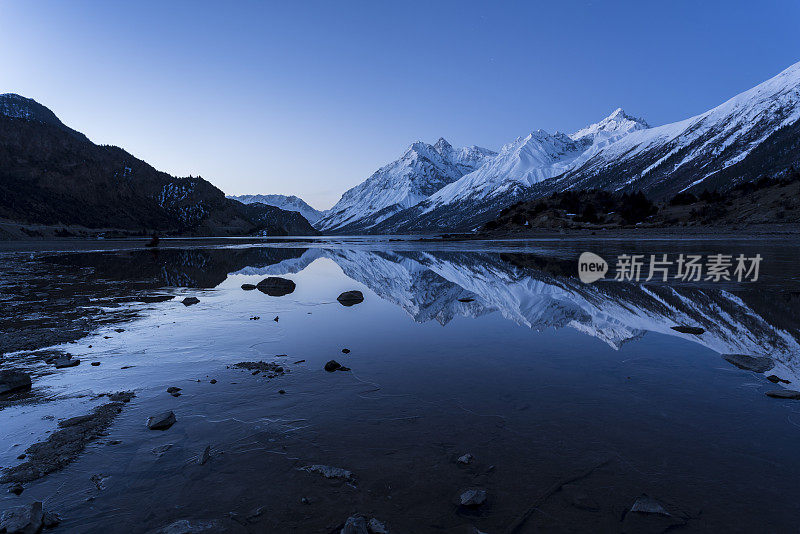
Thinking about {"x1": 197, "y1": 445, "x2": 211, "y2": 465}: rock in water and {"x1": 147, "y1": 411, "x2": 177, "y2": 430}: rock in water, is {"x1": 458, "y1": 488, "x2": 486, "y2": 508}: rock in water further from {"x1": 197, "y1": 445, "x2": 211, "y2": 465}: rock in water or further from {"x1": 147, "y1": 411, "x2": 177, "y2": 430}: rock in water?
{"x1": 147, "y1": 411, "x2": 177, "y2": 430}: rock in water

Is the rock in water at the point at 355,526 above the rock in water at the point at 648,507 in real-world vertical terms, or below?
below

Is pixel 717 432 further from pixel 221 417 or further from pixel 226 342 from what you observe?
pixel 226 342

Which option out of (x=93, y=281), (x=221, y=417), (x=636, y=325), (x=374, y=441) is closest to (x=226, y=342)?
(x=221, y=417)

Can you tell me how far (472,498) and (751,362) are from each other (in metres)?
10.5

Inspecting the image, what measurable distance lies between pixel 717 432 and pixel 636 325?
8.97m

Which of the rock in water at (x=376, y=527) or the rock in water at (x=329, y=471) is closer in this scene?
the rock in water at (x=376, y=527)

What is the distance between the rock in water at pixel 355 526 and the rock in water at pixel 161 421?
488 centimetres

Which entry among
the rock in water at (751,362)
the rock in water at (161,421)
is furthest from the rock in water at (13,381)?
the rock in water at (751,362)

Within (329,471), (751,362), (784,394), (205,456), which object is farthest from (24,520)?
(751,362)

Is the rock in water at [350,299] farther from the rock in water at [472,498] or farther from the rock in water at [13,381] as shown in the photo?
the rock in water at [472,498]

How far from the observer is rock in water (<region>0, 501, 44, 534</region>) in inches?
201

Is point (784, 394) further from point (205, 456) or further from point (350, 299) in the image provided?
point (350, 299)

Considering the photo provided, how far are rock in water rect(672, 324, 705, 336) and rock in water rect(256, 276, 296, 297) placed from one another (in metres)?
21.2

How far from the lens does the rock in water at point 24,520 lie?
16.8ft
